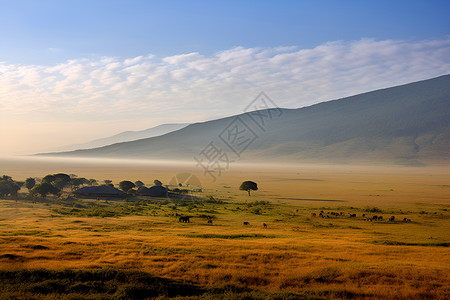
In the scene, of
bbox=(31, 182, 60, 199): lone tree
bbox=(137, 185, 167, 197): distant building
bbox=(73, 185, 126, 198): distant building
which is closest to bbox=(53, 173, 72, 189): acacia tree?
bbox=(73, 185, 126, 198): distant building

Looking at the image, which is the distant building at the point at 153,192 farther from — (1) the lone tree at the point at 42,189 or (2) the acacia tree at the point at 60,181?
(1) the lone tree at the point at 42,189

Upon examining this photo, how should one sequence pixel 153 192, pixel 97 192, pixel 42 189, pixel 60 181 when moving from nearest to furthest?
pixel 42 189 → pixel 97 192 → pixel 60 181 → pixel 153 192

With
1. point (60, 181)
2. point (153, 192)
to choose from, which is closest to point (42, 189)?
point (60, 181)

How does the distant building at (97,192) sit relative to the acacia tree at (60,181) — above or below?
below

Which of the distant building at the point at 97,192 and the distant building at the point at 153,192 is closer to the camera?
the distant building at the point at 97,192

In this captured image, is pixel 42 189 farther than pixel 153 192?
No

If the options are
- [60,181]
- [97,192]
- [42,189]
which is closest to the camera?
[42,189]

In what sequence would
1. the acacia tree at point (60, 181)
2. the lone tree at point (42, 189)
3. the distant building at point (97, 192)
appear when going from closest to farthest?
the lone tree at point (42, 189) < the distant building at point (97, 192) < the acacia tree at point (60, 181)

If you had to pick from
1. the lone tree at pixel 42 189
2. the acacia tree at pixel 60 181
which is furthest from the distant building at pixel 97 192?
the acacia tree at pixel 60 181

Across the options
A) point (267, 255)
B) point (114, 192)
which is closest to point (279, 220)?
point (267, 255)

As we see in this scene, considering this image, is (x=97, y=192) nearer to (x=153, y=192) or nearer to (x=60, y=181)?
(x=60, y=181)

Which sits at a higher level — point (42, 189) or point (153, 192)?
point (42, 189)

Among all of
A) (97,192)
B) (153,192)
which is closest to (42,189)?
(97,192)

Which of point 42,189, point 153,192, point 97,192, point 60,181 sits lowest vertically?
point 153,192
